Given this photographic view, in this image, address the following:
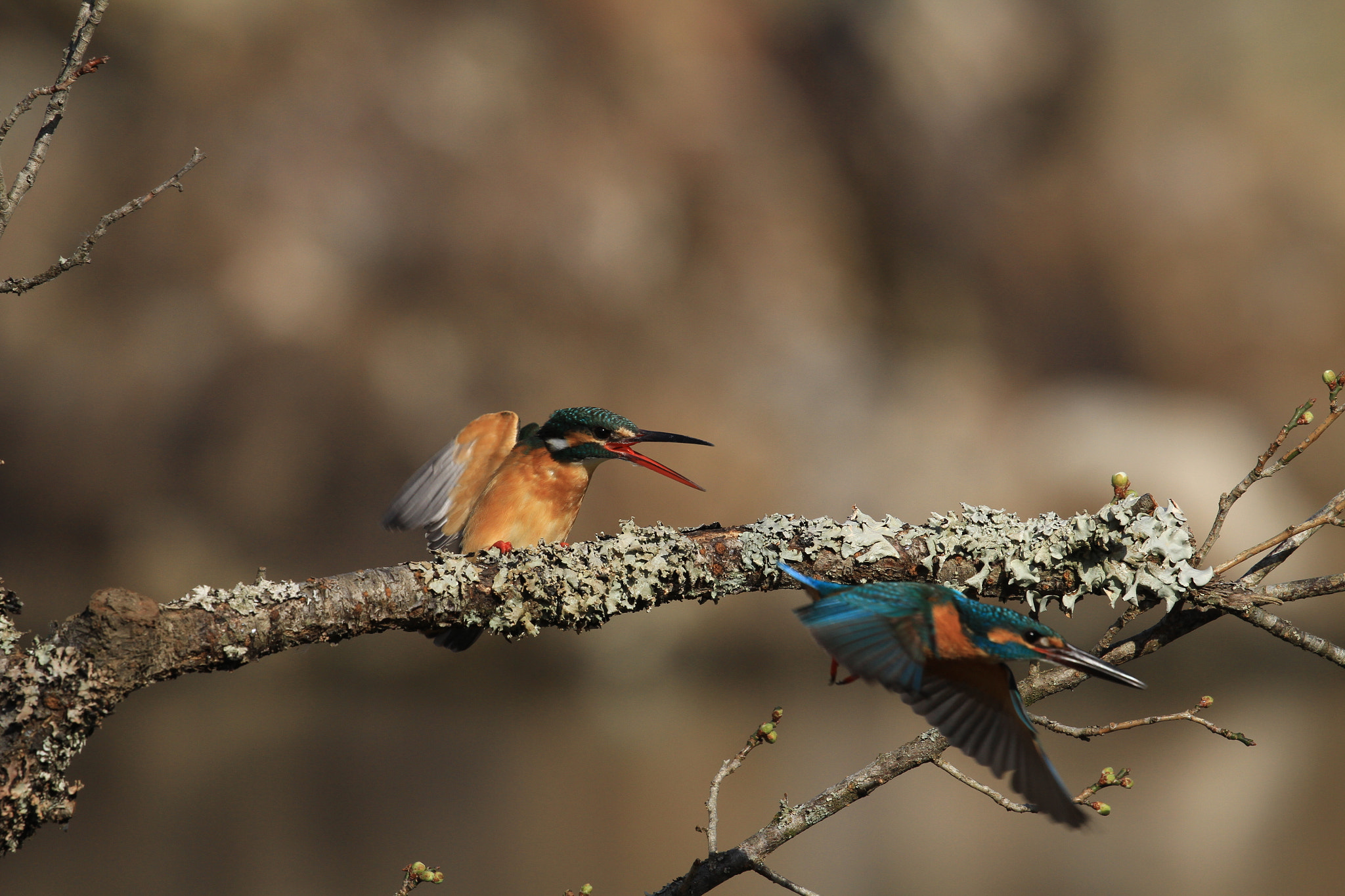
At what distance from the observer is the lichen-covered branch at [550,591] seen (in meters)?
1.35

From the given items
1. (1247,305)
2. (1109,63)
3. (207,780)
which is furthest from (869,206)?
(207,780)

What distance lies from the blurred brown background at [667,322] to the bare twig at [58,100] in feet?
21.6

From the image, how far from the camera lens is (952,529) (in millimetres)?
1896

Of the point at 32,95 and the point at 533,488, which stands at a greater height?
the point at 533,488

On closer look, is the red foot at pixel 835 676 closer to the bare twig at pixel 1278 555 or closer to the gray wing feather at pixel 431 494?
the bare twig at pixel 1278 555

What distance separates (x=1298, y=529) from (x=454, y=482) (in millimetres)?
2273

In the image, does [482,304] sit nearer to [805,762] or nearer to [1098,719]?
[805,762]

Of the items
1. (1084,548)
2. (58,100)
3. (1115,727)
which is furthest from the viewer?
(1084,548)

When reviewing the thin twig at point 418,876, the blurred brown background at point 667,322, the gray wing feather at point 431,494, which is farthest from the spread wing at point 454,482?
the blurred brown background at point 667,322

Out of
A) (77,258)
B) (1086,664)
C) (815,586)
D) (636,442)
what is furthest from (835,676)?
(77,258)

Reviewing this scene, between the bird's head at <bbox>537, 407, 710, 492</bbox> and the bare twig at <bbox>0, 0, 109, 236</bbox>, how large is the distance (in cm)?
153

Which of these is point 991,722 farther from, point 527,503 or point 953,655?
point 527,503

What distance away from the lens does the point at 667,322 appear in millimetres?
10398

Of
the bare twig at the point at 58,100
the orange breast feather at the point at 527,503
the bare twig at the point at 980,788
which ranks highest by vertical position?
the orange breast feather at the point at 527,503
